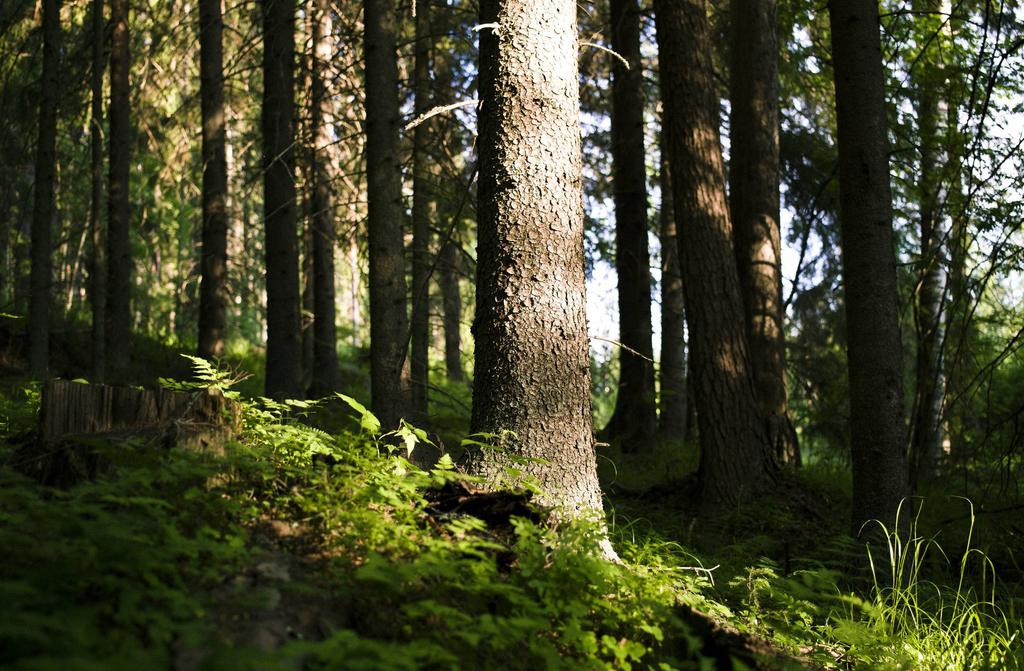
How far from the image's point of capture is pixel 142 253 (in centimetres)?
1906

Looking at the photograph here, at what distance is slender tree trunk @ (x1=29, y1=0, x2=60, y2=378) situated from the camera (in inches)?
450

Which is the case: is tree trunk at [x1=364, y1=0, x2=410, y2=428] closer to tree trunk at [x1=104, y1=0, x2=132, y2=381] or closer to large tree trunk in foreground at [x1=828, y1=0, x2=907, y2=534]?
large tree trunk in foreground at [x1=828, y1=0, x2=907, y2=534]

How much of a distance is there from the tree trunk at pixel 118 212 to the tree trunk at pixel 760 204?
881 cm

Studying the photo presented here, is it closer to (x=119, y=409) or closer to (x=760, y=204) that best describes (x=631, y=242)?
(x=760, y=204)

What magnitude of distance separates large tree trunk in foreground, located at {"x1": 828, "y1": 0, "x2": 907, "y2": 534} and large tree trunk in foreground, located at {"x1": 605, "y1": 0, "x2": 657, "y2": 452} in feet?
18.7

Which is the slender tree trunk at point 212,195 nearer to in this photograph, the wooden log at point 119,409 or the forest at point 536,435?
the forest at point 536,435

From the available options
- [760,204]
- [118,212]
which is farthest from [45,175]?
[760,204]

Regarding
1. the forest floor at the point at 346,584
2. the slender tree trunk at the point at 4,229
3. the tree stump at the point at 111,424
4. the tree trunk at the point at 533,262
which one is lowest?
the forest floor at the point at 346,584

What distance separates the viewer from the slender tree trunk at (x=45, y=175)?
1143 cm

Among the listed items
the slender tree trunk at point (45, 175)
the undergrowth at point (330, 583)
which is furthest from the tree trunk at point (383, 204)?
the slender tree trunk at point (45, 175)

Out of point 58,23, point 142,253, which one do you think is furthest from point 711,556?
point 142,253

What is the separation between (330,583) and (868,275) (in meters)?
4.40

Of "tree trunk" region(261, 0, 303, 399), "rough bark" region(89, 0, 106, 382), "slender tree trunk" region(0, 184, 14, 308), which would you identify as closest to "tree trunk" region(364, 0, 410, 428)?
"tree trunk" region(261, 0, 303, 399)

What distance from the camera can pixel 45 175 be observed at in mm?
11641
